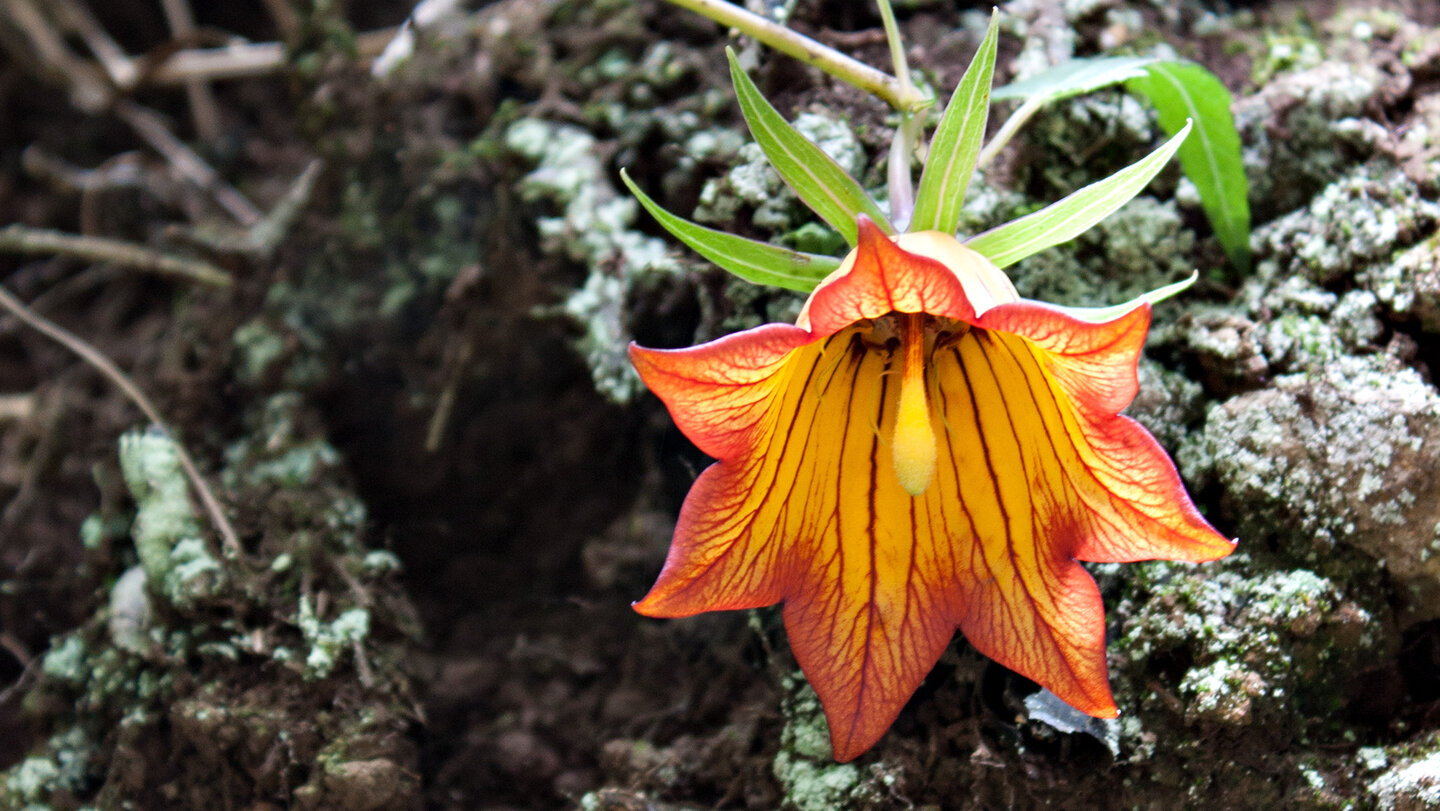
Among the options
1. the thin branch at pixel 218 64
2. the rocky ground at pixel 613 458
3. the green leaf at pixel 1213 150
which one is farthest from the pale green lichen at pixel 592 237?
the thin branch at pixel 218 64

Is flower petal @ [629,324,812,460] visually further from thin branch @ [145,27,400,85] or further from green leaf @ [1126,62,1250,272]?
thin branch @ [145,27,400,85]

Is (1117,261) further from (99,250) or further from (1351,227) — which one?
(99,250)

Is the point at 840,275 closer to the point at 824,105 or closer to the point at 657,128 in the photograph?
the point at 824,105

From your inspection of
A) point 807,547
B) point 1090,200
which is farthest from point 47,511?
point 1090,200

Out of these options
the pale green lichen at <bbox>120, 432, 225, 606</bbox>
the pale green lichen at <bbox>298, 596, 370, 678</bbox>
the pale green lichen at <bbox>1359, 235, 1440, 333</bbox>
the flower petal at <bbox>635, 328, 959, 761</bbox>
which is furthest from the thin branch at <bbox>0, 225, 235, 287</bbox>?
the pale green lichen at <bbox>1359, 235, 1440, 333</bbox>

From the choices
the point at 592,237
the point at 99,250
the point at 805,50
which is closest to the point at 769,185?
the point at 805,50
